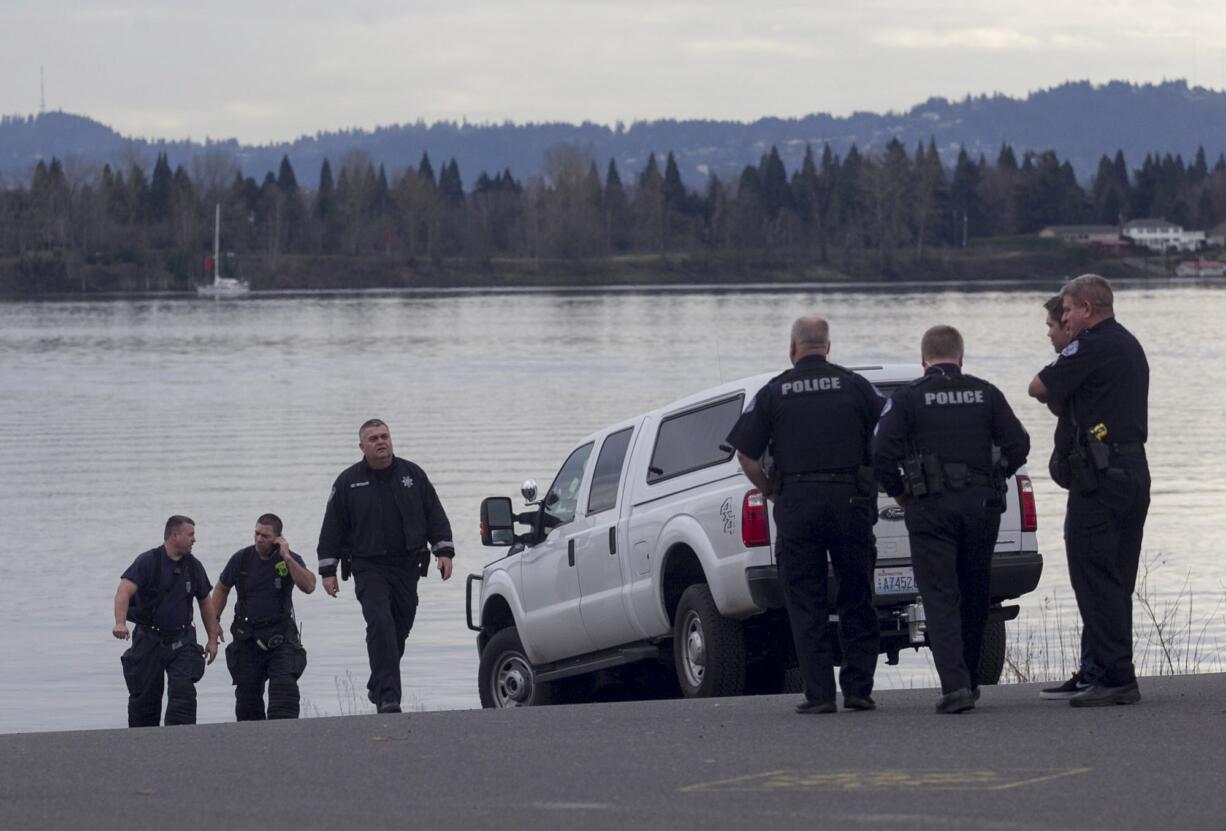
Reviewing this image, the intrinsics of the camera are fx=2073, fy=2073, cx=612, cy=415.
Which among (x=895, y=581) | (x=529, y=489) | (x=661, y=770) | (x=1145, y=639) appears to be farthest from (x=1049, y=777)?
(x=1145, y=639)

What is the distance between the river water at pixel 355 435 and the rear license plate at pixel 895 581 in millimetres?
3528

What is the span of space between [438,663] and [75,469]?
70.8 feet

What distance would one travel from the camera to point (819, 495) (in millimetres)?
10008

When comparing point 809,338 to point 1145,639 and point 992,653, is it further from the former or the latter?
point 1145,639

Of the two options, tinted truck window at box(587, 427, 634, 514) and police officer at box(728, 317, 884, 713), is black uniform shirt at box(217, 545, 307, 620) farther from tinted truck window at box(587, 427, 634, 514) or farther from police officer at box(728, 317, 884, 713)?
police officer at box(728, 317, 884, 713)

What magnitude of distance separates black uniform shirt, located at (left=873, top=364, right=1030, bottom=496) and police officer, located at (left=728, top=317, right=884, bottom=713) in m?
0.24

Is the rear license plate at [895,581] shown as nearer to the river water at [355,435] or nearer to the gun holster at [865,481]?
the gun holster at [865,481]

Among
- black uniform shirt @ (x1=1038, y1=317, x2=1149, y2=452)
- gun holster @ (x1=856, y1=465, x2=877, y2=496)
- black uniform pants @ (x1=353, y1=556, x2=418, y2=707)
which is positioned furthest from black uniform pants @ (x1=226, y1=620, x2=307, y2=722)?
black uniform shirt @ (x1=1038, y1=317, x2=1149, y2=452)

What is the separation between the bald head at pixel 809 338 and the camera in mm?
10242

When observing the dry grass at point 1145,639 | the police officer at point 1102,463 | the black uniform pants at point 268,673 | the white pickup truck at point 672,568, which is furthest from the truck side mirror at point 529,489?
the police officer at point 1102,463

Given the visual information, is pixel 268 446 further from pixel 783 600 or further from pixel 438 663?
pixel 783 600

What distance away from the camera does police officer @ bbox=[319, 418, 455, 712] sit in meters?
12.9

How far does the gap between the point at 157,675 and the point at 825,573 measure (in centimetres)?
558

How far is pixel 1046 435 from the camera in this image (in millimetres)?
38625
